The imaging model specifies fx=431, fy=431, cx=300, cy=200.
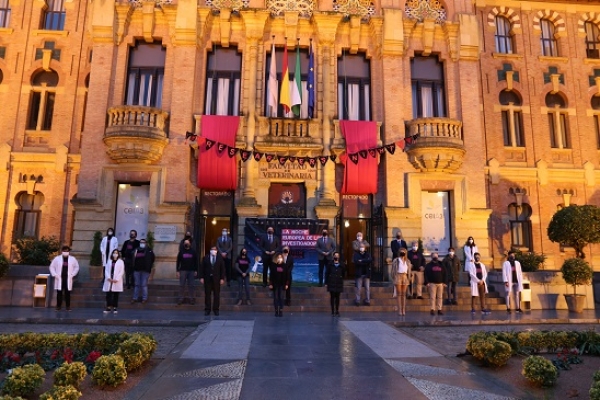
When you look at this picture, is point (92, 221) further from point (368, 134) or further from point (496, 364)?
point (496, 364)

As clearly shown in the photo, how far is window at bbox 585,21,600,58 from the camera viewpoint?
79.6 ft

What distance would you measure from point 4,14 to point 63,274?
1665 cm

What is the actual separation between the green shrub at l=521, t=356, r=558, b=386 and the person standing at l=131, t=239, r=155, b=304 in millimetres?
11410

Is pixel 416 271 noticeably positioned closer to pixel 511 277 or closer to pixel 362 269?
pixel 362 269

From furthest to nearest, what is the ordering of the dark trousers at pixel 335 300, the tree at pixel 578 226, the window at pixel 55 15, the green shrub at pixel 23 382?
the window at pixel 55 15 → the tree at pixel 578 226 → the dark trousers at pixel 335 300 → the green shrub at pixel 23 382

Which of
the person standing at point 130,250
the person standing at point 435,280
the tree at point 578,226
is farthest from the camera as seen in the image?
the tree at point 578,226

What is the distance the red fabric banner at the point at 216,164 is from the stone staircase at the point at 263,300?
16.0 ft

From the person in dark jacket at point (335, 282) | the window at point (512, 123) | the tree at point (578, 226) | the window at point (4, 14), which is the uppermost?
the window at point (4, 14)

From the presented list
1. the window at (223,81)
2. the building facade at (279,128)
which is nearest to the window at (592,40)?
the building facade at (279,128)

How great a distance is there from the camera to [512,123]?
22.7 meters

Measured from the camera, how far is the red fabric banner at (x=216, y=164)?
1912cm

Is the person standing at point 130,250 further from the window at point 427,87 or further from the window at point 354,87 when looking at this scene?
the window at point 427,87

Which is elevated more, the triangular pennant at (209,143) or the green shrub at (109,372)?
the triangular pennant at (209,143)

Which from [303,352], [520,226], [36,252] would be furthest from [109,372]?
[520,226]
